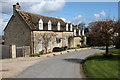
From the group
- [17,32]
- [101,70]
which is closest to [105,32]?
[101,70]

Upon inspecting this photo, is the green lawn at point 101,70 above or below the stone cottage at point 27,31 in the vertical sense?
below

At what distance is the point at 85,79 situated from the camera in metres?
11.7

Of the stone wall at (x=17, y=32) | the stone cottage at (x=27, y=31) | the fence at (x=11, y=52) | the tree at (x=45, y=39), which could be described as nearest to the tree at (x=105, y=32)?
the fence at (x=11, y=52)

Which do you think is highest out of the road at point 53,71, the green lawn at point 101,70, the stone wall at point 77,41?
the stone wall at point 77,41

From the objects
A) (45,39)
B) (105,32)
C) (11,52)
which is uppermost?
(105,32)

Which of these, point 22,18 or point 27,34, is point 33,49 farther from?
point 22,18

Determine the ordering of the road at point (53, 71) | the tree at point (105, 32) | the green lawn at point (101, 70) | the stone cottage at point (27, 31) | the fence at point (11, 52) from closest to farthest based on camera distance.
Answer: the green lawn at point (101, 70) < the road at point (53, 71) < the tree at point (105, 32) < the fence at point (11, 52) < the stone cottage at point (27, 31)

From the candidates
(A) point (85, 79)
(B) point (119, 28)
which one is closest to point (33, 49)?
(B) point (119, 28)

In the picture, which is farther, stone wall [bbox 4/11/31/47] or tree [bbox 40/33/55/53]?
tree [bbox 40/33/55/53]

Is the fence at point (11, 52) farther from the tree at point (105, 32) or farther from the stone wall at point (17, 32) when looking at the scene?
the tree at point (105, 32)

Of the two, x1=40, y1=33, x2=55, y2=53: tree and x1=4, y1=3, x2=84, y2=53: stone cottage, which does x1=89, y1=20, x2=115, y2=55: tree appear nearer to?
x1=40, y1=33, x2=55, y2=53: tree

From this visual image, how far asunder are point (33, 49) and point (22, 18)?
6421mm

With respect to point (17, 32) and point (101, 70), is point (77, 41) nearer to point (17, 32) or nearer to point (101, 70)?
point (17, 32)

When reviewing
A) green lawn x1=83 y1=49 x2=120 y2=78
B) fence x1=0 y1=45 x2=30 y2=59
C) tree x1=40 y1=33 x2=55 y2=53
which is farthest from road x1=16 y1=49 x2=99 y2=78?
tree x1=40 y1=33 x2=55 y2=53
